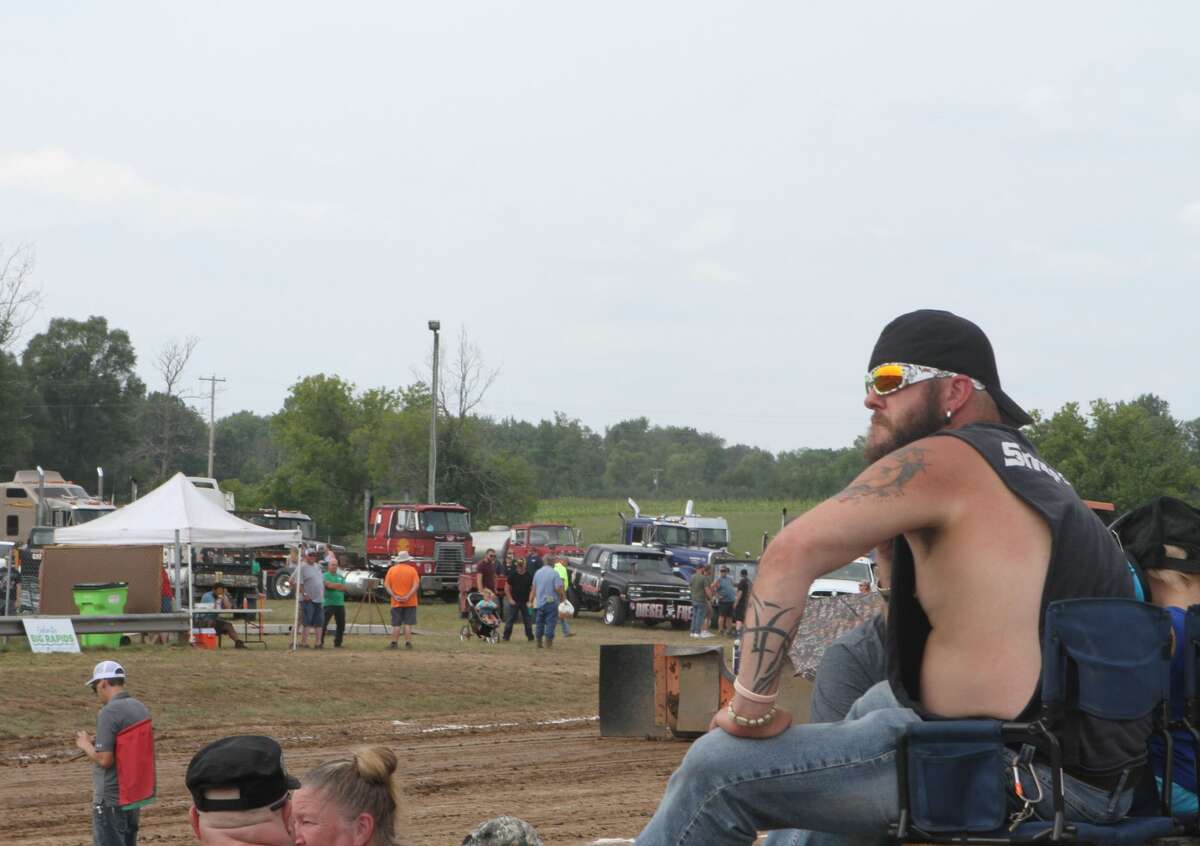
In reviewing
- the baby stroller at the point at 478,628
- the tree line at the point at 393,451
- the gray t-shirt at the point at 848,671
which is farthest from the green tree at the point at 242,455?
the gray t-shirt at the point at 848,671

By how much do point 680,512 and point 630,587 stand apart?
53.3 metres

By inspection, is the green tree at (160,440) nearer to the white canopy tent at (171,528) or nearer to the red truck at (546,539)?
the red truck at (546,539)

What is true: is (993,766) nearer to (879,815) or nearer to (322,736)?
(879,815)

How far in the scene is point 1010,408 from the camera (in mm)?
3369

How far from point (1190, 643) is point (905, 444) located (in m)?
0.92

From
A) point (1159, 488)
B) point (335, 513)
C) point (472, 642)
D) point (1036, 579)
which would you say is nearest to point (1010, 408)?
point (1036, 579)

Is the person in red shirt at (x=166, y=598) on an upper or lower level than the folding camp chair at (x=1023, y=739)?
lower

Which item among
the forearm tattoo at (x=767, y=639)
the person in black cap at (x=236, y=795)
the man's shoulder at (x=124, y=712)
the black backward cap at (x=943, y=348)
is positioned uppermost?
the black backward cap at (x=943, y=348)

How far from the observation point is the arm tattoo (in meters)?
2.99

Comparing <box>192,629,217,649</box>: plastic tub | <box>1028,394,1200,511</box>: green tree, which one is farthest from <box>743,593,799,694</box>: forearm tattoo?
<box>1028,394,1200,511</box>: green tree

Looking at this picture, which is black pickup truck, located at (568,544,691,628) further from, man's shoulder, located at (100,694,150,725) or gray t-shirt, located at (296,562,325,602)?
man's shoulder, located at (100,694,150,725)

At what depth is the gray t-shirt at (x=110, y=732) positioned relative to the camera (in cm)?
998

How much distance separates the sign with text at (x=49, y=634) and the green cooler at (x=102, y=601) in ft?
→ 3.35

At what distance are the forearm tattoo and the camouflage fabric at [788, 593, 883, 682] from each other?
6.25m
